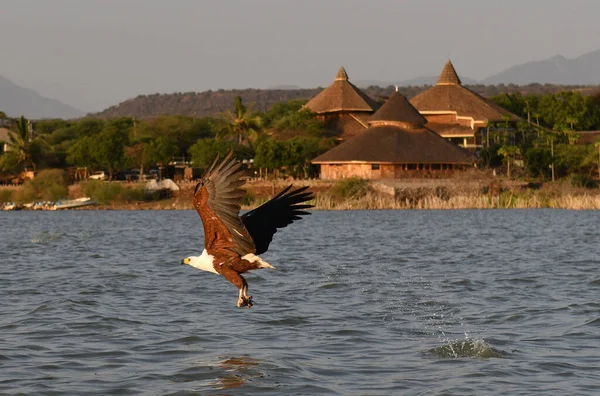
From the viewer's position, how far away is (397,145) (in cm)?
7469

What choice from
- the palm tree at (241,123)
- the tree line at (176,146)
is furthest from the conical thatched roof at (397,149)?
the palm tree at (241,123)

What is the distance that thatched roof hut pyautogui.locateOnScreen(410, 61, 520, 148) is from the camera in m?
88.0

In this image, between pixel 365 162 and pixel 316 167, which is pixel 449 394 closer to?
pixel 365 162

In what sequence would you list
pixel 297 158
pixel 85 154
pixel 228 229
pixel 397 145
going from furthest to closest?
1. pixel 85 154
2. pixel 297 158
3. pixel 397 145
4. pixel 228 229

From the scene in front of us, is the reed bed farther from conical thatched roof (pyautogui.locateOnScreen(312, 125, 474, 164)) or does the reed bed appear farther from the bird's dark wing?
the bird's dark wing

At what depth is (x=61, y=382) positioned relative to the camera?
1102 centimetres

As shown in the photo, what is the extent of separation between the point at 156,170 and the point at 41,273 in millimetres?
69485

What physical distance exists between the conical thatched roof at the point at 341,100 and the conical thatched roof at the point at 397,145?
10043mm

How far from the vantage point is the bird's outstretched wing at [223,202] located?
1179 centimetres

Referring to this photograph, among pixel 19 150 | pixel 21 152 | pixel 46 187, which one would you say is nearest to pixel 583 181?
pixel 46 187

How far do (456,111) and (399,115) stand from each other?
13.9 meters

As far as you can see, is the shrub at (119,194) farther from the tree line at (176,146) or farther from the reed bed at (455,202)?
the reed bed at (455,202)

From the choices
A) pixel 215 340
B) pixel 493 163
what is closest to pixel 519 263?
pixel 215 340

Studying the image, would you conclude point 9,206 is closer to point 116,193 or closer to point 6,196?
point 6,196
